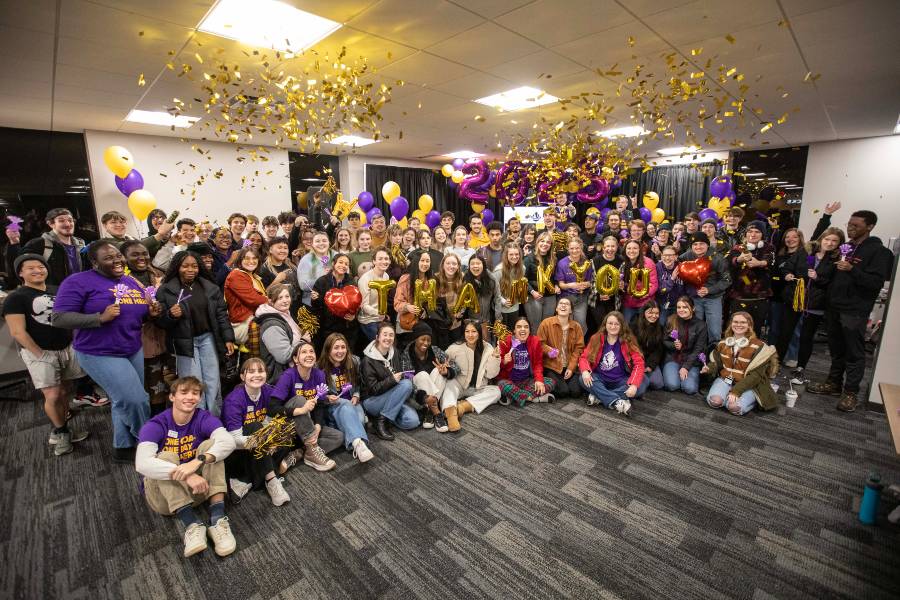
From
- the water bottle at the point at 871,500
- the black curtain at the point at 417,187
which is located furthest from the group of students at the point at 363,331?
the black curtain at the point at 417,187

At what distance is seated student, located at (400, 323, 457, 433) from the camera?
340cm

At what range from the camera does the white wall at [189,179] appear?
262 inches

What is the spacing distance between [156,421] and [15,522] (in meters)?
1.01

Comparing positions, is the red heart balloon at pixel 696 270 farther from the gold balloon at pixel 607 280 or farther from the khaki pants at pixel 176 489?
the khaki pants at pixel 176 489

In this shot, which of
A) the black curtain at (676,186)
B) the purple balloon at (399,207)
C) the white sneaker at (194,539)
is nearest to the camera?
the white sneaker at (194,539)

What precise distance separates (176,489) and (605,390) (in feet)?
10.7

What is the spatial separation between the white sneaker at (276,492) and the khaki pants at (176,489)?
0.91 ft

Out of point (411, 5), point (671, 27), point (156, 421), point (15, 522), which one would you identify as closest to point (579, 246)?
point (671, 27)

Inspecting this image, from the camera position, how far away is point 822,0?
102 inches

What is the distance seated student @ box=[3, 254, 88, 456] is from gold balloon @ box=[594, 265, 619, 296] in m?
4.52

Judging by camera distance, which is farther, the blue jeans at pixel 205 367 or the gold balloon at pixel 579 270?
the gold balloon at pixel 579 270

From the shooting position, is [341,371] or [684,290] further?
[684,290]

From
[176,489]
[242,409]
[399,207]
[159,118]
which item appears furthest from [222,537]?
[399,207]

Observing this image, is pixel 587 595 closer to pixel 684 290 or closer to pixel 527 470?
pixel 527 470
